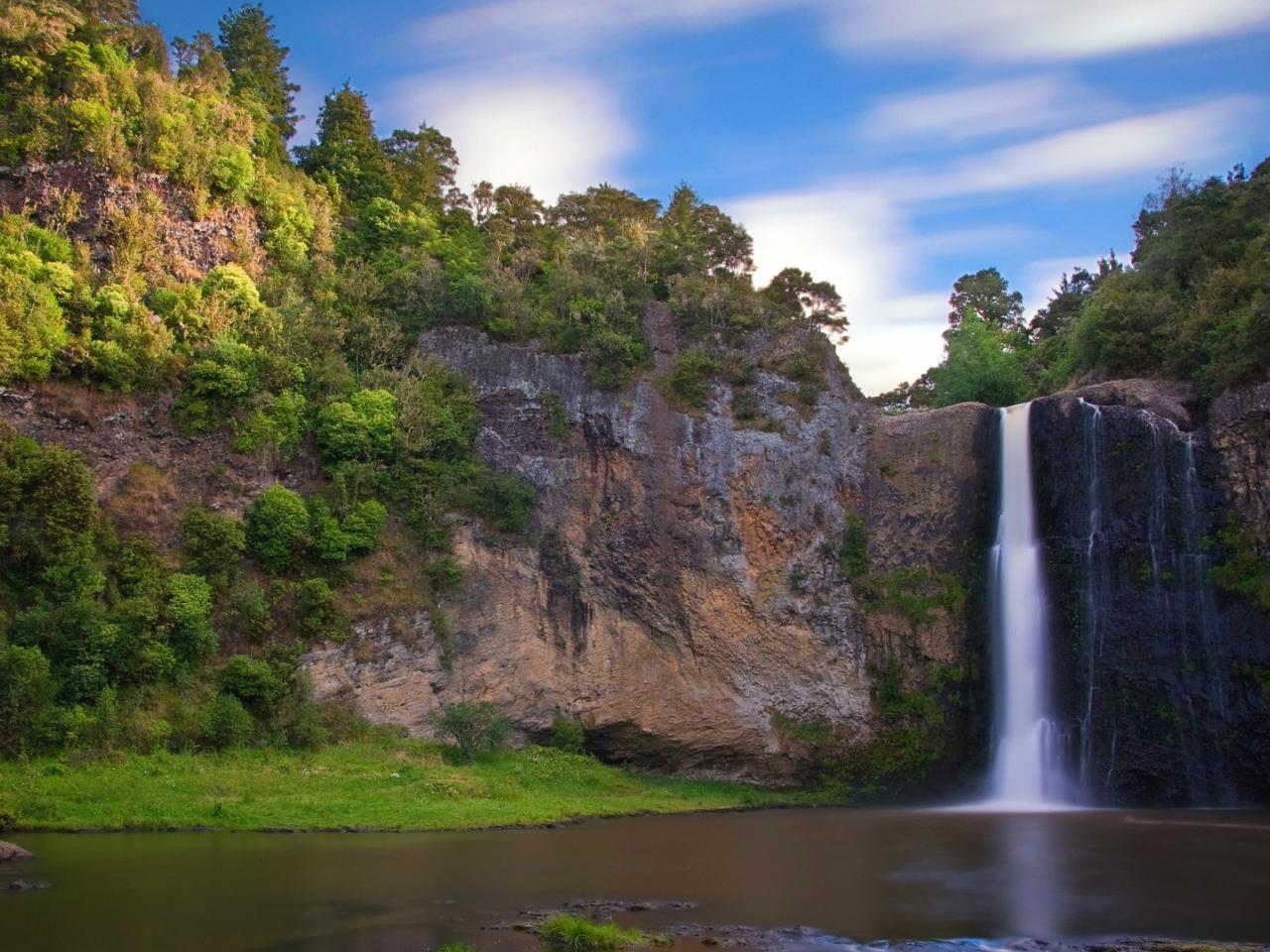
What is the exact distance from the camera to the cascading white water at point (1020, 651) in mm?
32375

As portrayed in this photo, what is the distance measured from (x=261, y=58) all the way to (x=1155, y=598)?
44.4 m

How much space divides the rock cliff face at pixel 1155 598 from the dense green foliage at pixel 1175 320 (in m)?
1.60

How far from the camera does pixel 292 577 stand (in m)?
33.3

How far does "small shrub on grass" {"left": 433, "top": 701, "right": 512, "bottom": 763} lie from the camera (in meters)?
31.4

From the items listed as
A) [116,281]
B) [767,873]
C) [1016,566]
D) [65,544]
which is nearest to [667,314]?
[1016,566]

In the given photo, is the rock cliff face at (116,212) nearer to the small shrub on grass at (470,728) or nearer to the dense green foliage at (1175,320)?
the small shrub on grass at (470,728)

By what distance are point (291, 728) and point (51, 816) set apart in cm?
734

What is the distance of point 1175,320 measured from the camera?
3781 centimetres

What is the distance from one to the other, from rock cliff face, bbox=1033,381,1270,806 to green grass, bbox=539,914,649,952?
22.4 metres

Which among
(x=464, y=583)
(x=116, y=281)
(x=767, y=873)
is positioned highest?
(x=116, y=281)

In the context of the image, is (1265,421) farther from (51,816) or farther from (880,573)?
(51,816)

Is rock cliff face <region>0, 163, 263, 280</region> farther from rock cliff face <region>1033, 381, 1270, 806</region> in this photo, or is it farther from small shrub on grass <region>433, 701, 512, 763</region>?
rock cliff face <region>1033, 381, 1270, 806</region>

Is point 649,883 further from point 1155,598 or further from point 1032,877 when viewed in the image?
point 1155,598

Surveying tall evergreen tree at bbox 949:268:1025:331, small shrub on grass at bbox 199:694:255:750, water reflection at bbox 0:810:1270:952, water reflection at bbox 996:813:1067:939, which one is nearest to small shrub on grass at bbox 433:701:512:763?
small shrub on grass at bbox 199:694:255:750
